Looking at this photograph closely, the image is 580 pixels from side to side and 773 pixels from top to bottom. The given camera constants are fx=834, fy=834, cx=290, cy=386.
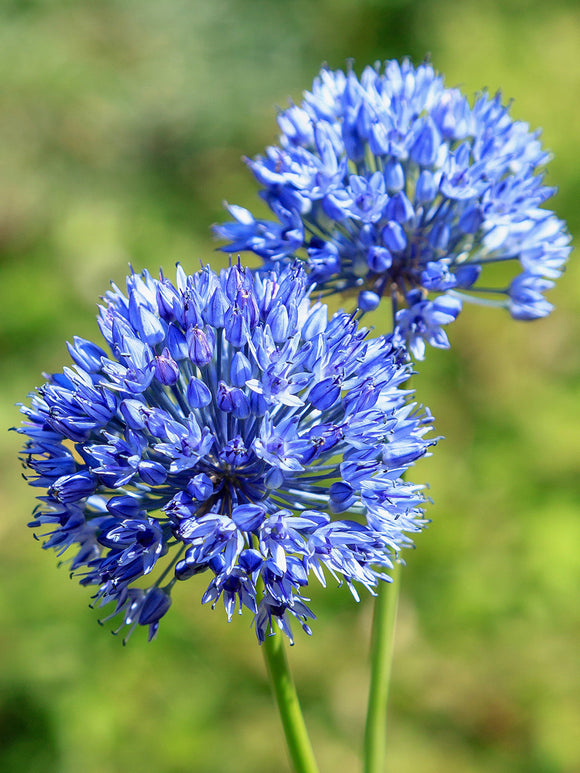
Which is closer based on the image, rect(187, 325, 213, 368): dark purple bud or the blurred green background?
rect(187, 325, 213, 368): dark purple bud

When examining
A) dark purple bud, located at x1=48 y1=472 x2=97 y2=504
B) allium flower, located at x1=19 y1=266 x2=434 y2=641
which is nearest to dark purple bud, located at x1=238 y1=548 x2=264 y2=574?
allium flower, located at x1=19 y1=266 x2=434 y2=641

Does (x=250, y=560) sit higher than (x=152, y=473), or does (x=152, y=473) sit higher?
(x=152, y=473)


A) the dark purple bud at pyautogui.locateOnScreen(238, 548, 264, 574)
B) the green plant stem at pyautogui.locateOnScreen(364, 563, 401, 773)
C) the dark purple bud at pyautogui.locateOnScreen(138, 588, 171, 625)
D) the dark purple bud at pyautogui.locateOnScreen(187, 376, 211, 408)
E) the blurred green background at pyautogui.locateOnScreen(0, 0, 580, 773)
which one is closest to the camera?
the dark purple bud at pyautogui.locateOnScreen(238, 548, 264, 574)

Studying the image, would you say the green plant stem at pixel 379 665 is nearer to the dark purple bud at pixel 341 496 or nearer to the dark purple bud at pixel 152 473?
the dark purple bud at pixel 341 496

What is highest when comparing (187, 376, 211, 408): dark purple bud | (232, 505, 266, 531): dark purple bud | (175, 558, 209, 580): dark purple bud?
(187, 376, 211, 408): dark purple bud

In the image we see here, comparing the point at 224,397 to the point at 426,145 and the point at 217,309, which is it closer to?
the point at 217,309

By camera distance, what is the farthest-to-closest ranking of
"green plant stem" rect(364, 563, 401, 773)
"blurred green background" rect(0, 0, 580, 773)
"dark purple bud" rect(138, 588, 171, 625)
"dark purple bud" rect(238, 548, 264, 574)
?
"blurred green background" rect(0, 0, 580, 773) < "green plant stem" rect(364, 563, 401, 773) < "dark purple bud" rect(138, 588, 171, 625) < "dark purple bud" rect(238, 548, 264, 574)

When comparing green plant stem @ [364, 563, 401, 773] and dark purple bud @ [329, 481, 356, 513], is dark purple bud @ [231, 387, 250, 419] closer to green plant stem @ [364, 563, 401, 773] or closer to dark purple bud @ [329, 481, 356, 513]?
dark purple bud @ [329, 481, 356, 513]

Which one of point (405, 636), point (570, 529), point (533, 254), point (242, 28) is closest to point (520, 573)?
point (570, 529)

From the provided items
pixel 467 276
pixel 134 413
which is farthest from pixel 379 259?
pixel 134 413
